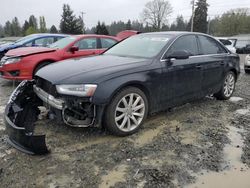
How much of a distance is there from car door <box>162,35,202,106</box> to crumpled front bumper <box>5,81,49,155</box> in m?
2.05

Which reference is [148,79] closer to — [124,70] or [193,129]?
[124,70]

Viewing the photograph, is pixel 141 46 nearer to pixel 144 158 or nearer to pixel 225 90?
pixel 144 158

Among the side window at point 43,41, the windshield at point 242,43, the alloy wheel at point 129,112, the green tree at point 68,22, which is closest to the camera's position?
the alloy wheel at point 129,112

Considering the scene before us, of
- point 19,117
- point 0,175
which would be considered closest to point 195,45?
point 19,117

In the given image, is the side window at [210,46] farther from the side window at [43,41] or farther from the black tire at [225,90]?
the side window at [43,41]

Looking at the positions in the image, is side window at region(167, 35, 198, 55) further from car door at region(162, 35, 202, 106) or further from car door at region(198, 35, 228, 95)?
car door at region(198, 35, 228, 95)

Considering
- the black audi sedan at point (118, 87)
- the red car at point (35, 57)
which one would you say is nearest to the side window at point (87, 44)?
the red car at point (35, 57)

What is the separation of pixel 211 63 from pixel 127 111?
232 cm

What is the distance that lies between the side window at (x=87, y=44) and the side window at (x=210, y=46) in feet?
12.3

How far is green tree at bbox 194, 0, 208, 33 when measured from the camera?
61.4m

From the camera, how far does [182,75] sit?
4.58 metres

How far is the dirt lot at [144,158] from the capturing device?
112 inches

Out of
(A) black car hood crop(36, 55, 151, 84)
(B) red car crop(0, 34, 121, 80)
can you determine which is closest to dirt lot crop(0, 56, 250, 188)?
(A) black car hood crop(36, 55, 151, 84)

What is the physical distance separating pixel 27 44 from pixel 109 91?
288 inches
